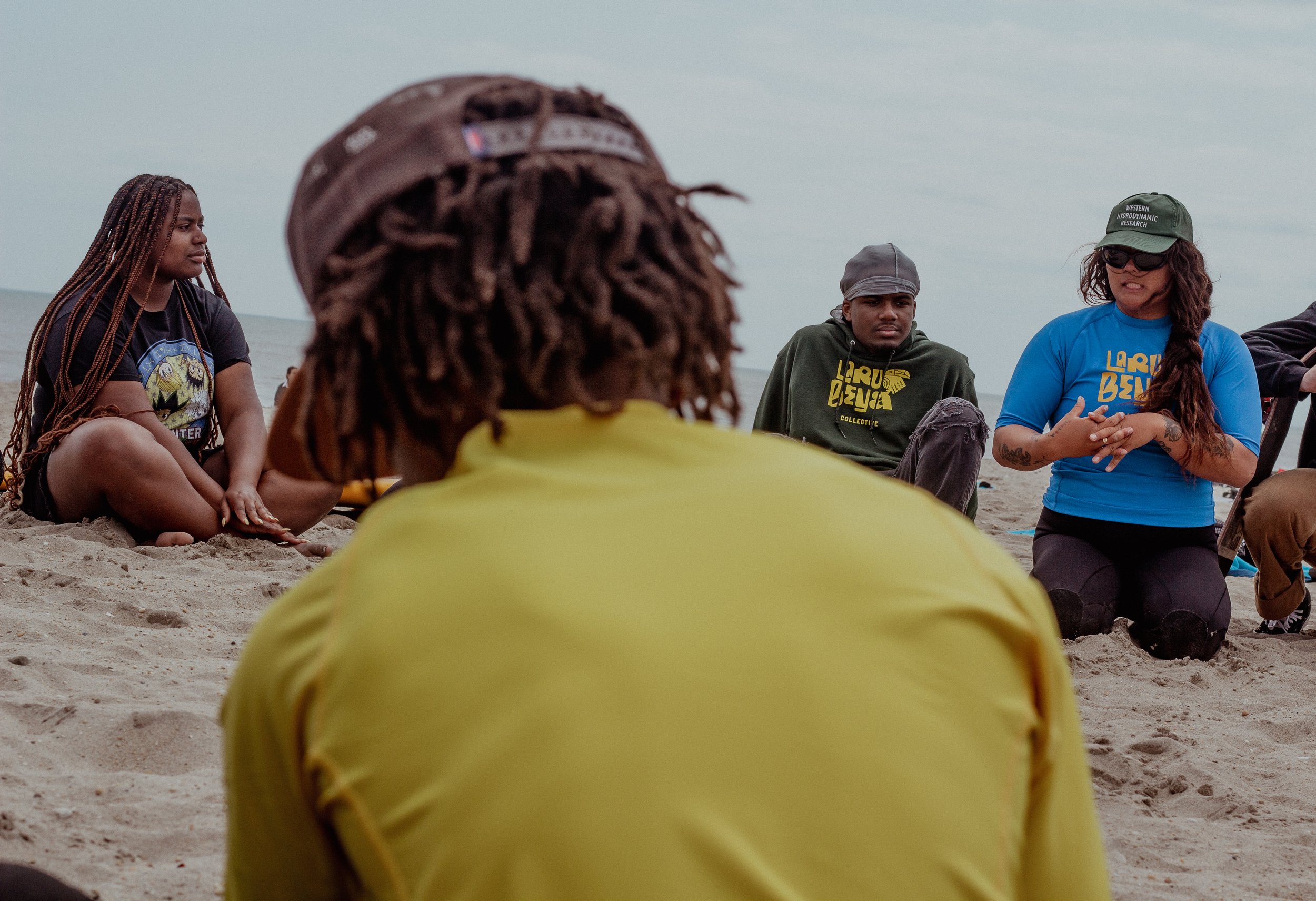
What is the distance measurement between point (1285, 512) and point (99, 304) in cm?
480

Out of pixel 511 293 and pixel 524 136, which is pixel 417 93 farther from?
pixel 511 293

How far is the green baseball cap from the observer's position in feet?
→ 13.7

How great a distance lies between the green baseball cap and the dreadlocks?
146 inches

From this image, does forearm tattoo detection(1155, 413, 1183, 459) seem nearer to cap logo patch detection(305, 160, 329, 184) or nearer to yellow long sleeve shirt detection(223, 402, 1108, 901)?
yellow long sleeve shirt detection(223, 402, 1108, 901)

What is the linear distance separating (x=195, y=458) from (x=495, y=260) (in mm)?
4515

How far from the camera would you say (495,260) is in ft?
3.11

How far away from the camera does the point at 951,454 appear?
436cm

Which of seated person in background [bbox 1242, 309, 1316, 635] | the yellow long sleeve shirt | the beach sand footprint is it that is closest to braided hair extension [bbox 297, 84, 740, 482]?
the yellow long sleeve shirt

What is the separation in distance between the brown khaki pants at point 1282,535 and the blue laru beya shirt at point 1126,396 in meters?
0.31

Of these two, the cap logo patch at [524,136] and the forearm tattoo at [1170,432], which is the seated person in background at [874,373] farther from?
the cap logo patch at [524,136]

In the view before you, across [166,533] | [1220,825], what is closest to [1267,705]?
[1220,825]

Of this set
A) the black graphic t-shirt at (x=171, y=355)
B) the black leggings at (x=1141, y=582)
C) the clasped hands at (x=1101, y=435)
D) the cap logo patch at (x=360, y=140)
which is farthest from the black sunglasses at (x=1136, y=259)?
the cap logo patch at (x=360, y=140)

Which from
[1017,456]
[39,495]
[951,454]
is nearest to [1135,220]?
[1017,456]

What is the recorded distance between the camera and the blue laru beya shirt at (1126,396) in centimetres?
430
